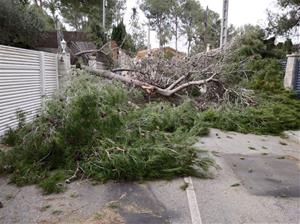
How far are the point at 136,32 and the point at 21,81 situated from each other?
16.7m

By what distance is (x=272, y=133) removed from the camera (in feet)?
19.2

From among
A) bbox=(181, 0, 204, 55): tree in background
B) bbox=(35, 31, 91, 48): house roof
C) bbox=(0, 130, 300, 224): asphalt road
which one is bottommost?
bbox=(0, 130, 300, 224): asphalt road

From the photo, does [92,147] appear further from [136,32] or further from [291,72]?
[136,32]

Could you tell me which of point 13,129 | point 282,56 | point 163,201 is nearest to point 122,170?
point 163,201

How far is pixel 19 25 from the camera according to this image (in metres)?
9.80

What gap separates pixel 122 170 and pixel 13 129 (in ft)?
8.83

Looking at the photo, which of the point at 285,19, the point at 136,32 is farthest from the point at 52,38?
the point at 285,19

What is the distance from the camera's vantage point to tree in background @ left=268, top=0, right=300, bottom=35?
12.3 meters

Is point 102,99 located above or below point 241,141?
above

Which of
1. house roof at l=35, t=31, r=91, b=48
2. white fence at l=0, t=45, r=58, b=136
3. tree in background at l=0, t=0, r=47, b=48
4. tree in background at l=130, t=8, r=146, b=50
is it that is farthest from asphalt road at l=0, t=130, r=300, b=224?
tree in background at l=130, t=8, r=146, b=50

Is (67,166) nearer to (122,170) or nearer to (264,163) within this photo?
(122,170)

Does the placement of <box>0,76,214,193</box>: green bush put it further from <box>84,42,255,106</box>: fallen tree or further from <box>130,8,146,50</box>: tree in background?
<box>130,8,146,50</box>: tree in background

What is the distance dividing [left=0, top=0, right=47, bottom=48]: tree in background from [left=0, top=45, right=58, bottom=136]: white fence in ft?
14.6

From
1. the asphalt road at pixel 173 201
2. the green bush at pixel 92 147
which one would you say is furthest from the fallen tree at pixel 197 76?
the asphalt road at pixel 173 201
